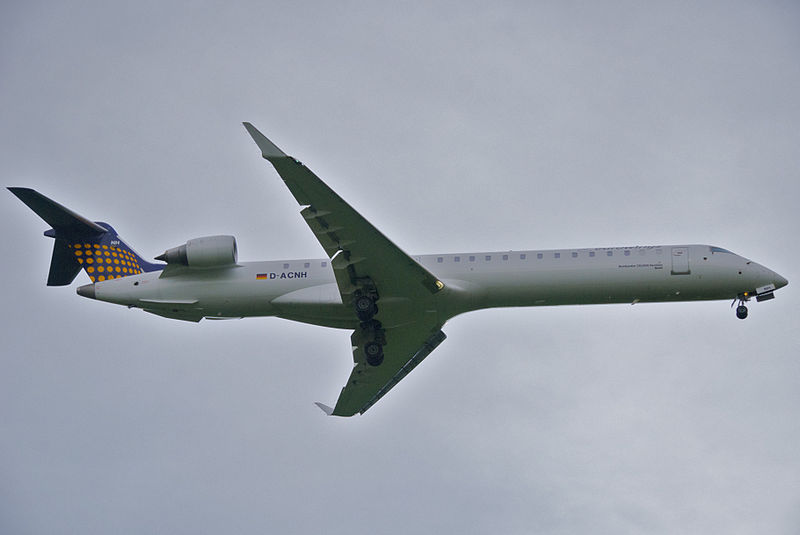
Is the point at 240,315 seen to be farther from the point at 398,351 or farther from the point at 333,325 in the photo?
the point at 398,351

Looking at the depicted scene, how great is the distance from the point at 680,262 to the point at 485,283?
635 cm

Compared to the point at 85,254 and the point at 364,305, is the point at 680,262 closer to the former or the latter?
the point at 364,305

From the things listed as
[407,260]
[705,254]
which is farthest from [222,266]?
[705,254]

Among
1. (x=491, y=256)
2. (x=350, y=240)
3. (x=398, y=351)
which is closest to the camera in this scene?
(x=350, y=240)

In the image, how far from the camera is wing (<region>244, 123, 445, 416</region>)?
28.2 m

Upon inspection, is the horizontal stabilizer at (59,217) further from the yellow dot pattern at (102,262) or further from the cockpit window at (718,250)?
the cockpit window at (718,250)

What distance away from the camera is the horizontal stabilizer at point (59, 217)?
31.4 meters

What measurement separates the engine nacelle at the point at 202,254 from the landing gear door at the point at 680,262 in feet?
46.7

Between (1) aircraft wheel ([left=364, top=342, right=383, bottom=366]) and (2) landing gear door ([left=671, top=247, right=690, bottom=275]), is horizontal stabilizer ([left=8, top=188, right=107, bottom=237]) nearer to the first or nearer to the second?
(1) aircraft wheel ([left=364, top=342, right=383, bottom=366])

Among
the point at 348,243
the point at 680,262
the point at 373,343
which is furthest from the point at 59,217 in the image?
the point at 680,262

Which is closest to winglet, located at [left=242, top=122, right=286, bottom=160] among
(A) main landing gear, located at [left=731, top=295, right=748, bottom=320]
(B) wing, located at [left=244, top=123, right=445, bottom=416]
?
(B) wing, located at [left=244, top=123, right=445, bottom=416]

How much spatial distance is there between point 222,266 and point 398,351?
6859 millimetres

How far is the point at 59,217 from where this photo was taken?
32.8 m

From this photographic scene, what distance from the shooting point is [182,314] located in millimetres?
32344
